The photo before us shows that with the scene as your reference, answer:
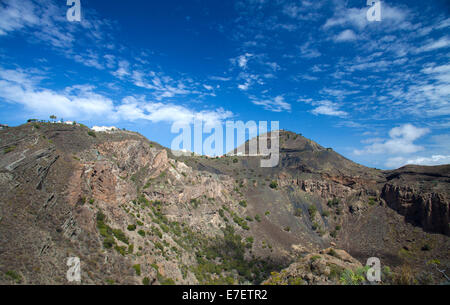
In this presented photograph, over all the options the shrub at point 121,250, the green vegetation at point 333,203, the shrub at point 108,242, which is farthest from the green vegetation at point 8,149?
the green vegetation at point 333,203

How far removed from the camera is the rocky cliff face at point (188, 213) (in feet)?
57.8

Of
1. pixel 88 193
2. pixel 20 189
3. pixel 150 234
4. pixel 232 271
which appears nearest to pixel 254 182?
pixel 232 271

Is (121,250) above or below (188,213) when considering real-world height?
below

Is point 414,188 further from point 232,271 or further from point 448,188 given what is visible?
point 232,271

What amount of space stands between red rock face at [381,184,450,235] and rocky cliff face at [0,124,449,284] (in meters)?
0.20

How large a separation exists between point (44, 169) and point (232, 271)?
2979cm

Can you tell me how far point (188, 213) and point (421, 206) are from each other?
50190 mm

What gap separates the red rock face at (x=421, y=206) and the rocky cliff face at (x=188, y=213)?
203mm

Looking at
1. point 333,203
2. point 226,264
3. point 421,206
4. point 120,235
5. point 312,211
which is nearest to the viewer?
point 120,235

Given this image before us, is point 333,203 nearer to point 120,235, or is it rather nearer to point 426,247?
point 426,247

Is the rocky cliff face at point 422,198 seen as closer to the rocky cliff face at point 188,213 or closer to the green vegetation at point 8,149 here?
the rocky cliff face at point 188,213

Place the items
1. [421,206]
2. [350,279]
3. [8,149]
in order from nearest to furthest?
[8,149] → [350,279] → [421,206]

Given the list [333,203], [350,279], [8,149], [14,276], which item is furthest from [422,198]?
[8,149]

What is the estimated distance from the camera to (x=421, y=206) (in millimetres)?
46250
